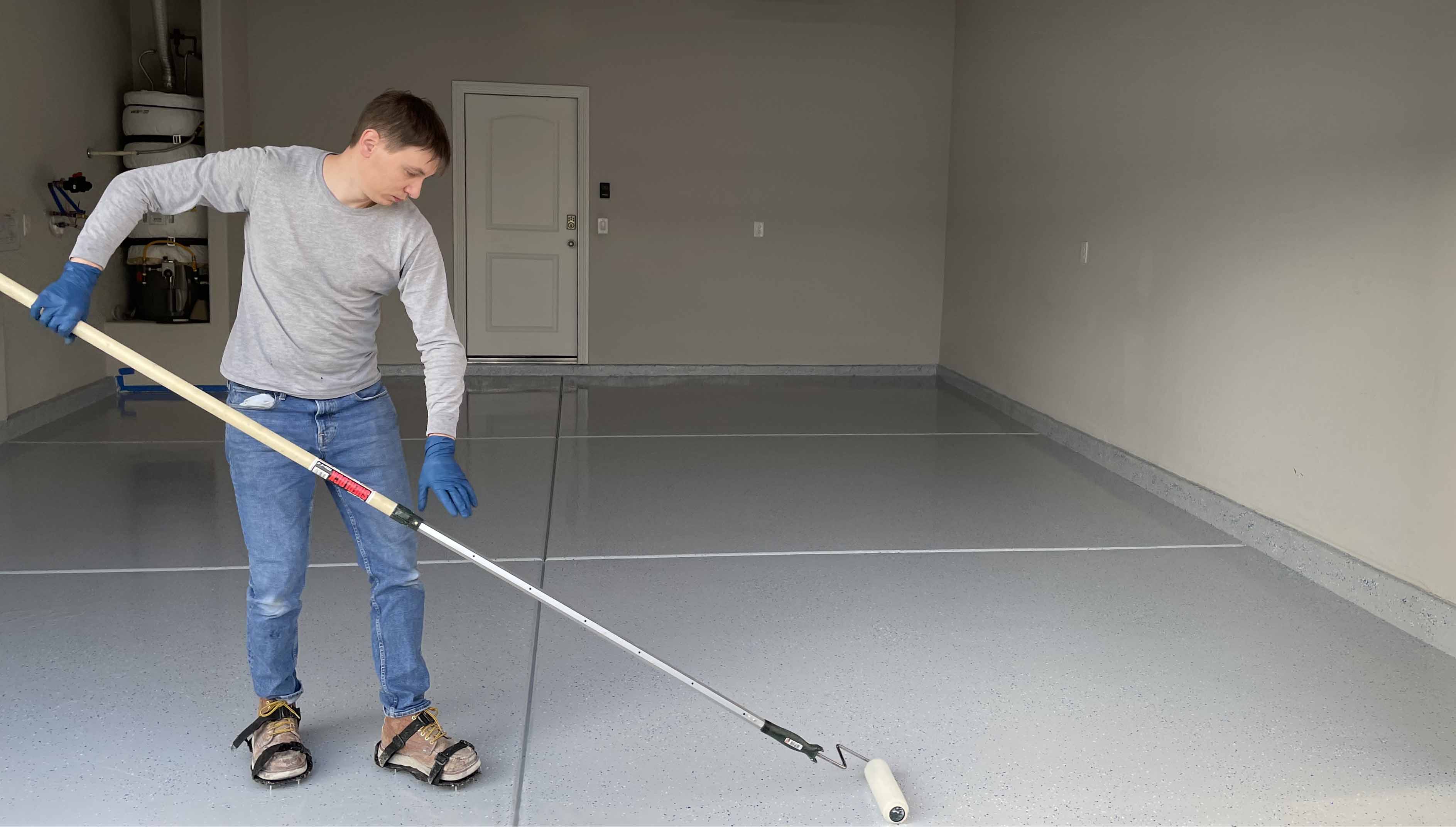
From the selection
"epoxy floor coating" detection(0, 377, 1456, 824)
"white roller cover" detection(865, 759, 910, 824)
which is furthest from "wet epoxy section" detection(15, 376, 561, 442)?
"white roller cover" detection(865, 759, 910, 824)

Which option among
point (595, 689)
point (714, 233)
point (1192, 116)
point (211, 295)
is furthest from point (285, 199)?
point (714, 233)

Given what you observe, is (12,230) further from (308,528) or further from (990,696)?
(990,696)

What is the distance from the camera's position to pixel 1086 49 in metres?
5.70

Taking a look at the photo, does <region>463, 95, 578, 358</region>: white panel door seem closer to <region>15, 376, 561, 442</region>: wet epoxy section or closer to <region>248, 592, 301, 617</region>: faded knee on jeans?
<region>15, 376, 561, 442</region>: wet epoxy section

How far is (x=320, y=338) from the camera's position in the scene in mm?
2016

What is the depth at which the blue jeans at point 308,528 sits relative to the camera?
6.68 ft

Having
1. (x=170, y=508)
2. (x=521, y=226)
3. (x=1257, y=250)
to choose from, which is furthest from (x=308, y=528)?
(x=521, y=226)

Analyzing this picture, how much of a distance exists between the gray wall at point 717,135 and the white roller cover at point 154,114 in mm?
873

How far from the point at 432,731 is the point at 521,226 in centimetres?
615

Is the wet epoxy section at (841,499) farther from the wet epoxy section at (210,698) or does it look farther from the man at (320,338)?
the man at (320,338)

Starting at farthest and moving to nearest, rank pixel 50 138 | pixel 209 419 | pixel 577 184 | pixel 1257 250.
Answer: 1. pixel 577 184
2. pixel 209 419
3. pixel 50 138
4. pixel 1257 250

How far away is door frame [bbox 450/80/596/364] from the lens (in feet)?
25.3

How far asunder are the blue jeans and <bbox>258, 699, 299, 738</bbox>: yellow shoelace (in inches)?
0.6

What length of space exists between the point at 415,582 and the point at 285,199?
769 mm
